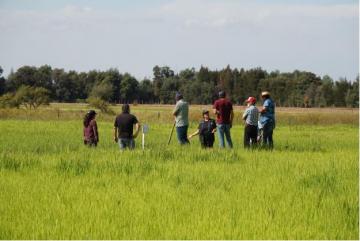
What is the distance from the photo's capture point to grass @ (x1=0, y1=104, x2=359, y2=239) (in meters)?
6.36

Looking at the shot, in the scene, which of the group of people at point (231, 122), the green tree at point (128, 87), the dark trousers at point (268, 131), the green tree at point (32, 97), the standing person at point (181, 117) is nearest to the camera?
the group of people at point (231, 122)

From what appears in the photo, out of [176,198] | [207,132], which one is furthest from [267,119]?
[176,198]

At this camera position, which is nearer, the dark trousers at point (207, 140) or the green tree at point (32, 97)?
the dark trousers at point (207, 140)

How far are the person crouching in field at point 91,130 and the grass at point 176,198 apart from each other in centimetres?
351

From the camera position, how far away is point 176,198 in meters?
8.10

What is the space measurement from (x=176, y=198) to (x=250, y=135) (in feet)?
27.9

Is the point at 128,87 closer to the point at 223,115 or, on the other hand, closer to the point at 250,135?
the point at 223,115

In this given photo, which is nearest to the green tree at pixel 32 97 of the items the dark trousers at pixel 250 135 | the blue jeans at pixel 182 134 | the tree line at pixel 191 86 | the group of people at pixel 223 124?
the tree line at pixel 191 86

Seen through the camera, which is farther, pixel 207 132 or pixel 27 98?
pixel 27 98

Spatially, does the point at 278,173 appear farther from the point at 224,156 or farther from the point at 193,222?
the point at 193,222

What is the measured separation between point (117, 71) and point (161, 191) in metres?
117

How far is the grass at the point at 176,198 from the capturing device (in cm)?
636

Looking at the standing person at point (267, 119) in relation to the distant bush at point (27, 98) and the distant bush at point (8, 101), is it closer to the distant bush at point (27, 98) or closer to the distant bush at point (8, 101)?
the distant bush at point (8, 101)

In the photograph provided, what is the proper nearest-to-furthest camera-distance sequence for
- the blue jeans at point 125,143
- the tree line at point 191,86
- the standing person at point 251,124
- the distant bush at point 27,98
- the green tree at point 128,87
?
the blue jeans at point 125,143 → the standing person at point 251,124 → the distant bush at point 27,98 → the tree line at point 191,86 → the green tree at point 128,87
